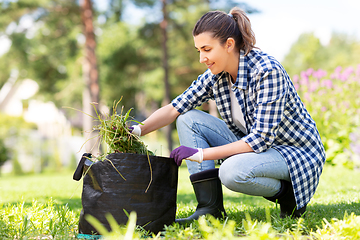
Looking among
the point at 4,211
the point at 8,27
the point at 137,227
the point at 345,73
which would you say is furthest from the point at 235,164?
the point at 8,27

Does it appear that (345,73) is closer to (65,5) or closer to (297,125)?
(297,125)

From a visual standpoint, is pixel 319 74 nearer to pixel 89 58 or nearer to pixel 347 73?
pixel 347 73

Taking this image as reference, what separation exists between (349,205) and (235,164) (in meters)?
1.06

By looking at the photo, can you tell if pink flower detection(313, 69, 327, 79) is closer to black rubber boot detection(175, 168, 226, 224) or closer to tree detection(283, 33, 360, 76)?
black rubber boot detection(175, 168, 226, 224)

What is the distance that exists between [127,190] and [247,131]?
0.86 meters

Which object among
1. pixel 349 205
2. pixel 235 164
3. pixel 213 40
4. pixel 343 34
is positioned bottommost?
pixel 349 205

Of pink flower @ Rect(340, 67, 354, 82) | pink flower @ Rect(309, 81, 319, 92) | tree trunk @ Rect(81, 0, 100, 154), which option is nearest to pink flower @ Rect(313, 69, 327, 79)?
pink flower @ Rect(309, 81, 319, 92)

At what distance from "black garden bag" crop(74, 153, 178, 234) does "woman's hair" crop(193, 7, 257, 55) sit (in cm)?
77

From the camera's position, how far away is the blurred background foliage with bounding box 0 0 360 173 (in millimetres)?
10070

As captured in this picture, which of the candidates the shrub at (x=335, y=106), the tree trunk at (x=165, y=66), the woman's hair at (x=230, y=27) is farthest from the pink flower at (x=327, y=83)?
the tree trunk at (x=165, y=66)

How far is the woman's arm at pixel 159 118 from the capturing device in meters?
2.15

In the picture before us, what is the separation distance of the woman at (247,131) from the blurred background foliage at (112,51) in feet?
11.4

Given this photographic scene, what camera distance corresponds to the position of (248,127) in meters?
2.06

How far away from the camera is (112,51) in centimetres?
1525
